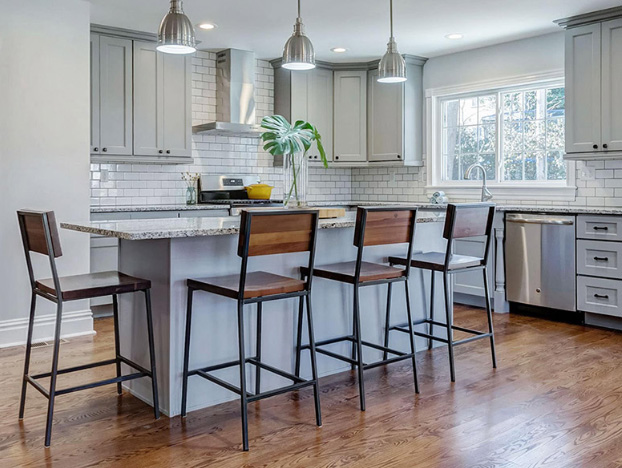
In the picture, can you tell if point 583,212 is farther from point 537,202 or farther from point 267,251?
point 267,251

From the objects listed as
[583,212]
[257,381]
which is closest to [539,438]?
[257,381]

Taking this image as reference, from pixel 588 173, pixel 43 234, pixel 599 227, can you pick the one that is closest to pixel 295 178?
pixel 43 234

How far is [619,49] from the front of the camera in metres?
4.61

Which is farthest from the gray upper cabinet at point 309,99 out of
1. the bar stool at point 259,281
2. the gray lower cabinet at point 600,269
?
the bar stool at point 259,281

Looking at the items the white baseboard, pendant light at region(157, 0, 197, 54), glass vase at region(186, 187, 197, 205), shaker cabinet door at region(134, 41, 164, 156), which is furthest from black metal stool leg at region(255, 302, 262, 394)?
glass vase at region(186, 187, 197, 205)

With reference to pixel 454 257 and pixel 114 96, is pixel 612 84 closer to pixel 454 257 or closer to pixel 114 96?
pixel 454 257

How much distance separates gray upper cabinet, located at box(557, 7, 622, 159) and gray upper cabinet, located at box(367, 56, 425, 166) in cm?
174

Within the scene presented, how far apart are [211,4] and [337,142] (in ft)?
7.96

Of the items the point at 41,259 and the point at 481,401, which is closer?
the point at 481,401

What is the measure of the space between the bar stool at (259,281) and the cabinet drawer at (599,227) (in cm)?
276

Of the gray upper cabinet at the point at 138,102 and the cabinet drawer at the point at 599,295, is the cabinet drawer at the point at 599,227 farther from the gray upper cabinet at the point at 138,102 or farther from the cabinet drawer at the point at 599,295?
the gray upper cabinet at the point at 138,102

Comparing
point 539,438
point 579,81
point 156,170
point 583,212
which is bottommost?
point 539,438

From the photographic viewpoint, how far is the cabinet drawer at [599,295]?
443cm

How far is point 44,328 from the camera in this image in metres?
4.23
